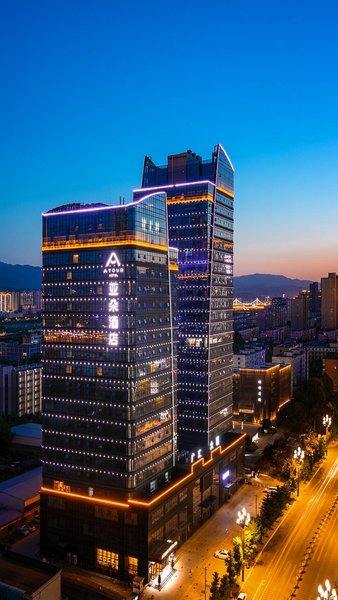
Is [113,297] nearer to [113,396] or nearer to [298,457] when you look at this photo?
[113,396]

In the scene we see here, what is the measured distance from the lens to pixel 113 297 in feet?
199

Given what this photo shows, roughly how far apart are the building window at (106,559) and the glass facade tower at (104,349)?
6.14 m

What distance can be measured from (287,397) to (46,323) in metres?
94.2

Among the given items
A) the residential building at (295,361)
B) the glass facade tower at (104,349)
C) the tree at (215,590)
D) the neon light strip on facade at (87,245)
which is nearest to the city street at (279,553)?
the tree at (215,590)

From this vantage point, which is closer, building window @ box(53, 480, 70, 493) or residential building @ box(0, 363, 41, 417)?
building window @ box(53, 480, 70, 493)

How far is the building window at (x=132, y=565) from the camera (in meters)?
57.9

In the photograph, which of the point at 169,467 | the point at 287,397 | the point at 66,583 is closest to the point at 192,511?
the point at 169,467

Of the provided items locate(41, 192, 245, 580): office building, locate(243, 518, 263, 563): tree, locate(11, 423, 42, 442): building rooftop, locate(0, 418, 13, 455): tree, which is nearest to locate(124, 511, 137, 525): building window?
locate(41, 192, 245, 580): office building

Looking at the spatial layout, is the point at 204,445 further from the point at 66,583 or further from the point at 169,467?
the point at 66,583

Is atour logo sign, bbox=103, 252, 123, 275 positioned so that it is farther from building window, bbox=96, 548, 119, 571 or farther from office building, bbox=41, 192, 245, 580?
building window, bbox=96, 548, 119, 571

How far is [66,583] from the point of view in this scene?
56.0m

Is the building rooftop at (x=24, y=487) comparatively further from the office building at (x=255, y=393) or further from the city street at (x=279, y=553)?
the office building at (x=255, y=393)

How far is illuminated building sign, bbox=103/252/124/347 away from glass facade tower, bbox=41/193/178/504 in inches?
4.4

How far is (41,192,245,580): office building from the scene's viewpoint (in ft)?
194
